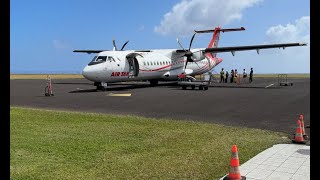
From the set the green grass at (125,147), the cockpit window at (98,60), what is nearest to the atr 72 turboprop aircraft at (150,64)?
the cockpit window at (98,60)

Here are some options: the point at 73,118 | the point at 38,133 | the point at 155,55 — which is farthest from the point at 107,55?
the point at 38,133

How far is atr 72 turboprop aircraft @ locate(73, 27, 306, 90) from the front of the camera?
26.9 metres

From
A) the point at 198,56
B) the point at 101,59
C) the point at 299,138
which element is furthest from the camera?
the point at 198,56

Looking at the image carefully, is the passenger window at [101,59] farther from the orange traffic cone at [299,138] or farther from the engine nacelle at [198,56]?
the orange traffic cone at [299,138]

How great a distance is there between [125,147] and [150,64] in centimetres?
2382

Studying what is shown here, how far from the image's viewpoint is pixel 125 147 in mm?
8320

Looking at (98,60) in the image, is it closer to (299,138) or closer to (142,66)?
(142,66)

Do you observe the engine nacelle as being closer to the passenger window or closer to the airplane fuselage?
the airplane fuselage

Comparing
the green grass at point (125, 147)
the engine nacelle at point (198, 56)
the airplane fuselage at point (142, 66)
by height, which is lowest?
the green grass at point (125, 147)

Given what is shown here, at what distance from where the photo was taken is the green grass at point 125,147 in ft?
20.9

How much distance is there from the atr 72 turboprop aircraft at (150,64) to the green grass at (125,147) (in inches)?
572

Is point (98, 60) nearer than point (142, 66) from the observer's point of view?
Yes

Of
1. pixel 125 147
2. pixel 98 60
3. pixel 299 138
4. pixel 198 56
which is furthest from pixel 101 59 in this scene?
pixel 299 138

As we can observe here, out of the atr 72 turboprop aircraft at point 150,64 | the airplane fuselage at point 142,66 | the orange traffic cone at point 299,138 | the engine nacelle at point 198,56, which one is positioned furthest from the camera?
the engine nacelle at point 198,56
